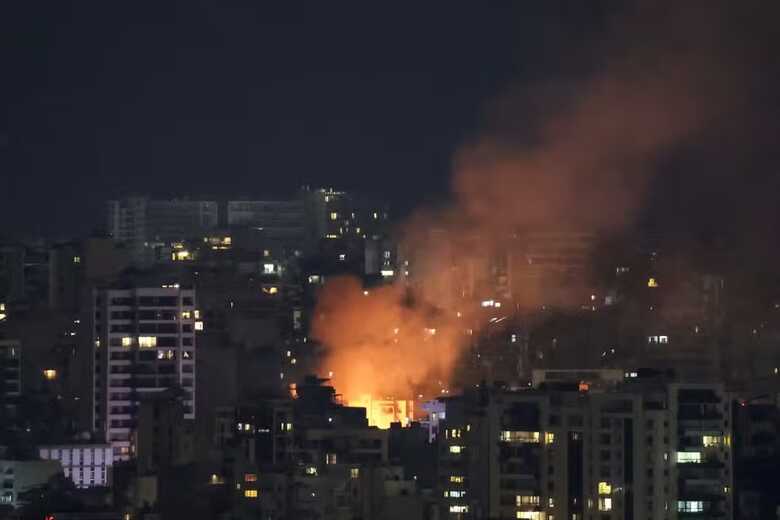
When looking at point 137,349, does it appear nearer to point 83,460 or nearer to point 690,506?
point 83,460

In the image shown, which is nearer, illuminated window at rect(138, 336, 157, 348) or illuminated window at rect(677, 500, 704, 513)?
illuminated window at rect(677, 500, 704, 513)

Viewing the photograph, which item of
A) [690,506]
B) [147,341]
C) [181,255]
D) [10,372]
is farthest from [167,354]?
[181,255]

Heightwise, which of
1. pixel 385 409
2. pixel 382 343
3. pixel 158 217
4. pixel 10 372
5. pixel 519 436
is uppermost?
pixel 158 217

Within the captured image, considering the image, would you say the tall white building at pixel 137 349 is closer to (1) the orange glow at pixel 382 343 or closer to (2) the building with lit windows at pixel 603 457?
(1) the orange glow at pixel 382 343

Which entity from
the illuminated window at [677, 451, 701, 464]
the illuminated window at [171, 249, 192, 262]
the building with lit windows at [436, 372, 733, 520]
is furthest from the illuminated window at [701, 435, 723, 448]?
the illuminated window at [171, 249, 192, 262]

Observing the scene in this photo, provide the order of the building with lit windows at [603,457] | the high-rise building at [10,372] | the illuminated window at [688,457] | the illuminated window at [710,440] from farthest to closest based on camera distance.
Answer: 1. the high-rise building at [10,372]
2. the illuminated window at [710,440]
3. the illuminated window at [688,457]
4. the building with lit windows at [603,457]

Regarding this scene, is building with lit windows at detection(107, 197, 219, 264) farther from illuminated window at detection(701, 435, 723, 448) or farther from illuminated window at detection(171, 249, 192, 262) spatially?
illuminated window at detection(701, 435, 723, 448)

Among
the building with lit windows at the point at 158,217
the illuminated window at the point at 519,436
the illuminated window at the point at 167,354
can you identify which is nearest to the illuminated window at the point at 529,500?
the illuminated window at the point at 519,436
